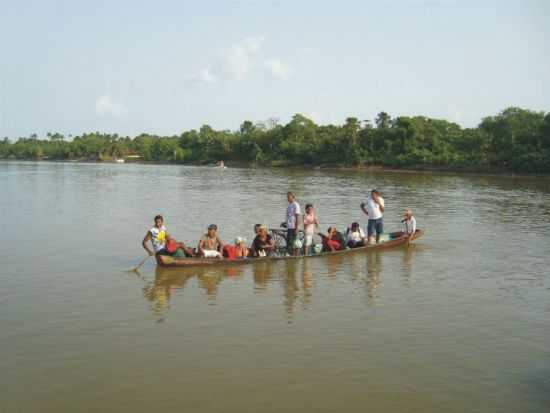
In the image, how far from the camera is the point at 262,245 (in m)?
15.3

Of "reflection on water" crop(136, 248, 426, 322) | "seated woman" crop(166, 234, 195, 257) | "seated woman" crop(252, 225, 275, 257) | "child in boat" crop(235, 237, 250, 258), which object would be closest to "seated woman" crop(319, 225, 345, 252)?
"reflection on water" crop(136, 248, 426, 322)

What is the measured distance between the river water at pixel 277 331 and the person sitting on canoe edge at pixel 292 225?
0.62m

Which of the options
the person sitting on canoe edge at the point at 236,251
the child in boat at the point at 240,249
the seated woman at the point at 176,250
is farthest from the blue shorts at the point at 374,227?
the seated woman at the point at 176,250

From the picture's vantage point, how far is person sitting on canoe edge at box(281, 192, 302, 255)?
15.6 m

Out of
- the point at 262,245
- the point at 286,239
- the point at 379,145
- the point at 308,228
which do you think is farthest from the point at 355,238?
the point at 379,145

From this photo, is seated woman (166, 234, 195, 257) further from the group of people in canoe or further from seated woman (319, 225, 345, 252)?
seated woman (319, 225, 345, 252)

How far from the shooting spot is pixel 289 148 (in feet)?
377

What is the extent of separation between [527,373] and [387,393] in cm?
210

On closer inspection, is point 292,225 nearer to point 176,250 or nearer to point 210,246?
point 210,246

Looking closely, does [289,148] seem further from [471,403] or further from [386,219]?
→ [471,403]

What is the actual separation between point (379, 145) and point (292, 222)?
84519 mm

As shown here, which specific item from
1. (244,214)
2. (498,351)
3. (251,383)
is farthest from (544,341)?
(244,214)

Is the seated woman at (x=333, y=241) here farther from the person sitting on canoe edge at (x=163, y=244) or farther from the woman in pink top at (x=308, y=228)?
the person sitting on canoe edge at (x=163, y=244)

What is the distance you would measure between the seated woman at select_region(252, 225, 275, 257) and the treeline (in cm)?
6151
